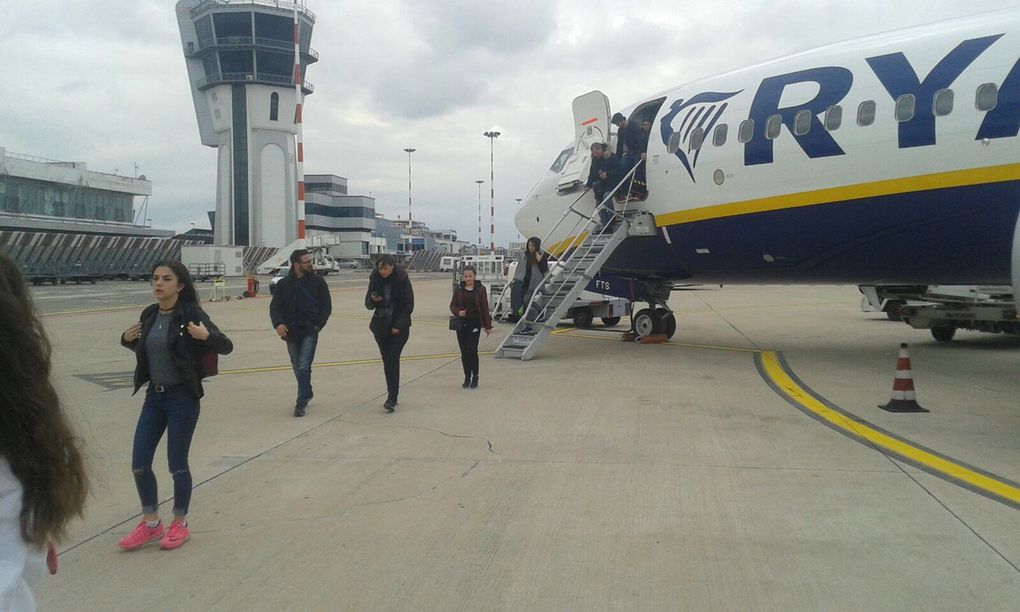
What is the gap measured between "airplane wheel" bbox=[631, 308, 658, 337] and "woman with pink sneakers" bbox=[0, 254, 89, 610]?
13444 mm

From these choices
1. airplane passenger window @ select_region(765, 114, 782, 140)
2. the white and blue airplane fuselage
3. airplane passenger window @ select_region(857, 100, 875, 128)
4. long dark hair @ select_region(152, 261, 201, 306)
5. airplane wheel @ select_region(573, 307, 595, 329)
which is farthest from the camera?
airplane wheel @ select_region(573, 307, 595, 329)

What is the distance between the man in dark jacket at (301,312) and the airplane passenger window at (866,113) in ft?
23.9

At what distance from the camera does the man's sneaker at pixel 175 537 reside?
430 cm

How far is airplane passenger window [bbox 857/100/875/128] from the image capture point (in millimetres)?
Result: 9648

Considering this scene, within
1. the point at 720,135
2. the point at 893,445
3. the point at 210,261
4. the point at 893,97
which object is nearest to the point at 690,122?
the point at 720,135

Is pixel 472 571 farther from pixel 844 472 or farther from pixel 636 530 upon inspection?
pixel 844 472

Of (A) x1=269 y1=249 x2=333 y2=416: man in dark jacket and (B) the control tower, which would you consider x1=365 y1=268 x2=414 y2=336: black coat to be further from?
(B) the control tower

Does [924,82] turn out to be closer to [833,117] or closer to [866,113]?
[866,113]

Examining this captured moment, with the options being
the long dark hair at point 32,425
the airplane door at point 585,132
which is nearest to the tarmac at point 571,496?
the long dark hair at point 32,425

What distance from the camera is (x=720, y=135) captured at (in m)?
11.6

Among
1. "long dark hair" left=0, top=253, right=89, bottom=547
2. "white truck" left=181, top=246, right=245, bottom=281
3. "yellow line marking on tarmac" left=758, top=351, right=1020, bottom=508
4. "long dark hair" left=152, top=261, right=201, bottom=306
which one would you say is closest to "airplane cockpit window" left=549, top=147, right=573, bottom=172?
"yellow line marking on tarmac" left=758, top=351, right=1020, bottom=508

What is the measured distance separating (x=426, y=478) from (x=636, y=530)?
1796 mm

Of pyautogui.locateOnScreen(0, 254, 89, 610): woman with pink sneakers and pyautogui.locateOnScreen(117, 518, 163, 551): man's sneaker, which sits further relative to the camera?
pyautogui.locateOnScreen(117, 518, 163, 551): man's sneaker

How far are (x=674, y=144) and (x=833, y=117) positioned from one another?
291 centimetres
